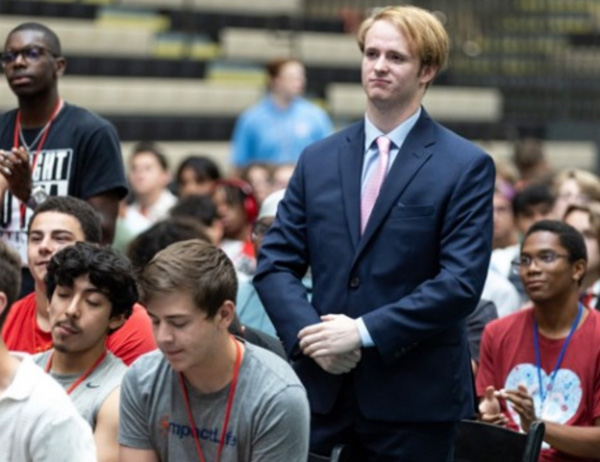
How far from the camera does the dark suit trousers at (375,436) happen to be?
4246 millimetres

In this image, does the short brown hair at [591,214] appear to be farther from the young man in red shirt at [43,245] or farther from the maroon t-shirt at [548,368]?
the young man in red shirt at [43,245]

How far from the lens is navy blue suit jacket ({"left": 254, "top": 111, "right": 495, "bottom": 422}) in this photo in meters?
4.19

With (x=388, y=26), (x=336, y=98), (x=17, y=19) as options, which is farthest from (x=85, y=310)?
(x=336, y=98)

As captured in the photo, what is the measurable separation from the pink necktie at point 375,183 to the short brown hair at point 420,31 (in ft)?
0.86

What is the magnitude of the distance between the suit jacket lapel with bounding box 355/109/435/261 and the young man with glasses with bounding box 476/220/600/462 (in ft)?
3.43

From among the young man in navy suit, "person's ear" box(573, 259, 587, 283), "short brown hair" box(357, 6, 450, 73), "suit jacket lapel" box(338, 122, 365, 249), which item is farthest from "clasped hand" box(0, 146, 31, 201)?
"person's ear" box(573, 259, 587, 283)

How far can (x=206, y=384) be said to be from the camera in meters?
4.00

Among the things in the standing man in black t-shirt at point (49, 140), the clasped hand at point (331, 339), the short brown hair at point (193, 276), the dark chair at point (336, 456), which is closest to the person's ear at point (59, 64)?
the standing man in black t-shirt at point (49, 140)

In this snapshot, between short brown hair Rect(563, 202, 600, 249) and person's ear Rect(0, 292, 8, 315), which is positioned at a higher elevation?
person's ear Rect(0, 292, 8, 315)

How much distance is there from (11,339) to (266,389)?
4.64ft

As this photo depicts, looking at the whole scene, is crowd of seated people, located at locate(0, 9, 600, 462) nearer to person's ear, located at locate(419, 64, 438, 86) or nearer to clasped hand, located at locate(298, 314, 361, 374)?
clasped hand, located at locate(298, 314, 361, 374)

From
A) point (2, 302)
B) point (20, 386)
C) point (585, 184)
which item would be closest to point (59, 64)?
point (2, 302)

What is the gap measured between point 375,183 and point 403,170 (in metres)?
0.10

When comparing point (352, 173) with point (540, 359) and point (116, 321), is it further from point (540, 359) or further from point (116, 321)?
point (540, 359)
